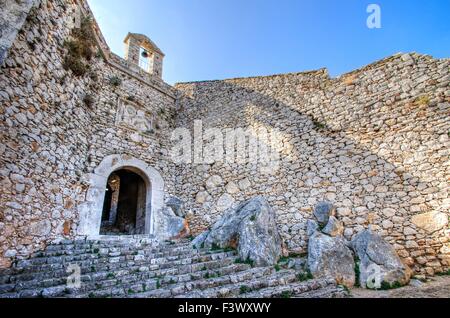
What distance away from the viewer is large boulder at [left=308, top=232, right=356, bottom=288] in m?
4.19

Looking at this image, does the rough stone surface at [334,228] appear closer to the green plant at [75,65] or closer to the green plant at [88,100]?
the green plant at [88,100]

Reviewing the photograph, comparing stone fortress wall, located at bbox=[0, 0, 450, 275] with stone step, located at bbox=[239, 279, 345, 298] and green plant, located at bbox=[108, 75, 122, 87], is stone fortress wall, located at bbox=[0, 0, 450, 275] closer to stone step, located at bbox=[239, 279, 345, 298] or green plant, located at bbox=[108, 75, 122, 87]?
green plant, located at bbox=[108, 75, 122, 87]

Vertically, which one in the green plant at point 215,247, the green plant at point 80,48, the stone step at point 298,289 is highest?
the green plant at point 80,48

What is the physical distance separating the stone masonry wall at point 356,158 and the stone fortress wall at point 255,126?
25 mm

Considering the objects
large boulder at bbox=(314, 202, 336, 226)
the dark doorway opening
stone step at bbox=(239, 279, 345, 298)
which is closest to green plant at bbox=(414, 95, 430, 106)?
large boulder at bbox=(314, 202, 336, 226)

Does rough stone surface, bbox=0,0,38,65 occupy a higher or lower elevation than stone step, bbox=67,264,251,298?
higher

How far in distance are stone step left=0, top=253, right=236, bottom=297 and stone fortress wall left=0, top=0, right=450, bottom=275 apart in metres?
0.69

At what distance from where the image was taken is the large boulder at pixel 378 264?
3977 mm

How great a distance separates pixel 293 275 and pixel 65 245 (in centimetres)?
415

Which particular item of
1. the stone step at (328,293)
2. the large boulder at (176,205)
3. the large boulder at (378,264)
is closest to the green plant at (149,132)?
the large boulder at (176,205)

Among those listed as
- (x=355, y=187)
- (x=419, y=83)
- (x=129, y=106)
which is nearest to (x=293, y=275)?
(x=355, y=187)

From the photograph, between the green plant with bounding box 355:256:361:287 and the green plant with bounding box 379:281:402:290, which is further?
the green plant with bounding box 355:256:361:287

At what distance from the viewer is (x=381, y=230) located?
489cm
